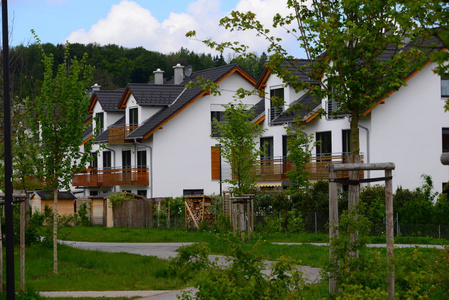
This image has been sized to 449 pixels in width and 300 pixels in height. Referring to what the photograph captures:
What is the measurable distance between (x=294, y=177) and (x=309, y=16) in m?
20.2

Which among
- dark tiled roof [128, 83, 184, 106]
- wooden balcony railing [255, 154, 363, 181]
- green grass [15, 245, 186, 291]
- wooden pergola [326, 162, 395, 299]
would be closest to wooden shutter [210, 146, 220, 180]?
dark tiled roof [128, 83, 184, 106]

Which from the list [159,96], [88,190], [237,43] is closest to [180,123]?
[159,96]

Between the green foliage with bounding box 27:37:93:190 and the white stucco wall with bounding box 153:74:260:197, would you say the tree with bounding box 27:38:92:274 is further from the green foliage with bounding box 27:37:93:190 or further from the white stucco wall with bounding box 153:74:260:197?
the white stucco wall with bounding box 153:74:260:197

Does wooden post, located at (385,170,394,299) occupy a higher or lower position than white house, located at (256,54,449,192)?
lower

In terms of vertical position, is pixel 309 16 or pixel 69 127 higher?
pixel 309 16

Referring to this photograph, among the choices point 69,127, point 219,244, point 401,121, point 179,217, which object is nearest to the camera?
point 69,127

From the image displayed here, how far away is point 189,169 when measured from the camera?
1879 inches

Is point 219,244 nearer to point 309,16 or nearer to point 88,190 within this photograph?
point 309,16

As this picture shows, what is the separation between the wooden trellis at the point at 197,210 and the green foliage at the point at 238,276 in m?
26.4

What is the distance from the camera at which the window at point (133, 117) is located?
49281 mm

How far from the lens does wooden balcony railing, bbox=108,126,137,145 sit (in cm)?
4912

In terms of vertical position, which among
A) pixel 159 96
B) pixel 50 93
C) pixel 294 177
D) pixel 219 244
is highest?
pixel 159 96

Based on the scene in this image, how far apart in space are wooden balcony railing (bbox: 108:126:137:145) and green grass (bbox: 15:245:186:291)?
26451 millimetres

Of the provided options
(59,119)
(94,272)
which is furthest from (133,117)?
(94,272)
